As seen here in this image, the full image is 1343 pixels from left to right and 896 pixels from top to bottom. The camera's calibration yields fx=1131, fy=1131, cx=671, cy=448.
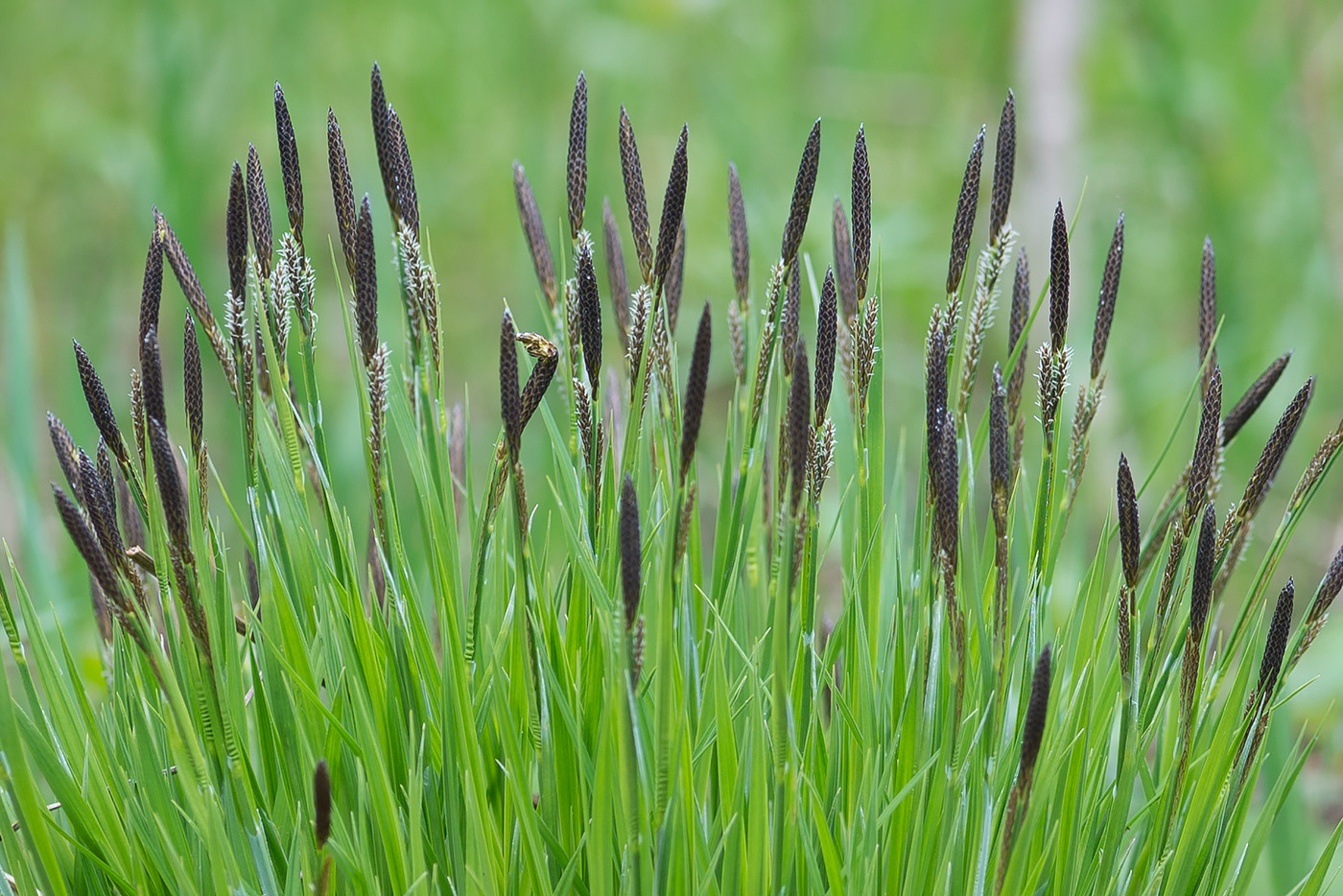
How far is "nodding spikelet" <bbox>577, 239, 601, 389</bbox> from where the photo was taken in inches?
23.5

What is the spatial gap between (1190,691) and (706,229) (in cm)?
280

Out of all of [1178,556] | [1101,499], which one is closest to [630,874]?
[1178,556]

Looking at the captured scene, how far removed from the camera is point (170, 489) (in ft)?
1.79

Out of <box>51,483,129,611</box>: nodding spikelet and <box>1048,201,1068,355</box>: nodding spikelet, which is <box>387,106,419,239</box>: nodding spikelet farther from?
<box>1048,201,1068,355</box>: nodding spikelet

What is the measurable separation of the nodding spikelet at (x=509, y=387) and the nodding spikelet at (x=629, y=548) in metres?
0.09

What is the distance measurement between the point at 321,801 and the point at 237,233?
1.14 ft

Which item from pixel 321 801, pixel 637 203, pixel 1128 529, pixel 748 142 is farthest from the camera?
pixel 748 142

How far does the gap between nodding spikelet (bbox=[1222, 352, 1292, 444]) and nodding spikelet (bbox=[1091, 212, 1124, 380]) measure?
9 cm

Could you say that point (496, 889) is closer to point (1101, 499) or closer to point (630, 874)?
point (630, 874)

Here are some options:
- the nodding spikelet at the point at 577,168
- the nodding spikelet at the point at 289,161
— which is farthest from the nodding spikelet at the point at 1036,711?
the nodding spikelet at the point at 289,161

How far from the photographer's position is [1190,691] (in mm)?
599

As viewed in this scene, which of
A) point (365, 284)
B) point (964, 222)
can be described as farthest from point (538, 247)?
point (964, 222)

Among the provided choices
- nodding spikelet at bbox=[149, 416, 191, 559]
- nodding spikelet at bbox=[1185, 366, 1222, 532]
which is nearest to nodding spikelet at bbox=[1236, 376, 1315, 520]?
nodding spikelet at bbox=[1185, 366, 1222, 532]

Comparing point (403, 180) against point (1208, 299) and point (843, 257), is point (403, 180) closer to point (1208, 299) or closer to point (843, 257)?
point (843, 257)
